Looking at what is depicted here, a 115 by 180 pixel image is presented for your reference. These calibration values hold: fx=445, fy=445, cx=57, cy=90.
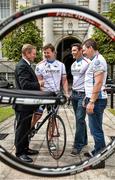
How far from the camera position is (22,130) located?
20.0ft

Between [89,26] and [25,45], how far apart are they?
4.83 ft

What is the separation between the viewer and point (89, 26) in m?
4.32

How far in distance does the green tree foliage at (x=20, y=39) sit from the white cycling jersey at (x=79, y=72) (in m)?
0.74

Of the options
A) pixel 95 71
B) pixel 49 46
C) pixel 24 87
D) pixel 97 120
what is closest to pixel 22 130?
pixel 24 87

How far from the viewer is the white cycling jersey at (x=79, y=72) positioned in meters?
6.38

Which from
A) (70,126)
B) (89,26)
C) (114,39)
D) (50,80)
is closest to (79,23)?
(89,26)

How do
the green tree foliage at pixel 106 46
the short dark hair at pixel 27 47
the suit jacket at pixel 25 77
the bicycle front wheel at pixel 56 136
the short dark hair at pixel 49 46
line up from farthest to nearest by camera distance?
1. the bicycle front wheel at pixel 56 136
2. the suit jacket at pixel 25 77
3. the short dark hair at pixel 27 47
4. the short dark hair at pixel 49 46
5. the green tree foliage at pixel 106 46

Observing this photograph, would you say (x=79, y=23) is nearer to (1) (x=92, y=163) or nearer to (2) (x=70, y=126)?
(1) (x=92, y=163)

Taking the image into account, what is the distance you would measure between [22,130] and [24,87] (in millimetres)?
601

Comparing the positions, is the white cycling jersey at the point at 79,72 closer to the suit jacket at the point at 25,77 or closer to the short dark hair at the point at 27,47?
the suit jacket at the point at 25,77

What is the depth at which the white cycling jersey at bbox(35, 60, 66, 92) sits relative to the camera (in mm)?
5104

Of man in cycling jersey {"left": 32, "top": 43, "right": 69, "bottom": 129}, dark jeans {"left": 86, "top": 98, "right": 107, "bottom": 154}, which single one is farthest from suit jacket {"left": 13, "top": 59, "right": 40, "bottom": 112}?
dark jeans {"left": 86, "top": 98, "right": 107, "bottom": 154}

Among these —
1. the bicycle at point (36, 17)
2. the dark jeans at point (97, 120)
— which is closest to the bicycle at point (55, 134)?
the dark jeans at point (97, 120)

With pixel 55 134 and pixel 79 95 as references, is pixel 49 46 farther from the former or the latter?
pixel 55 134
